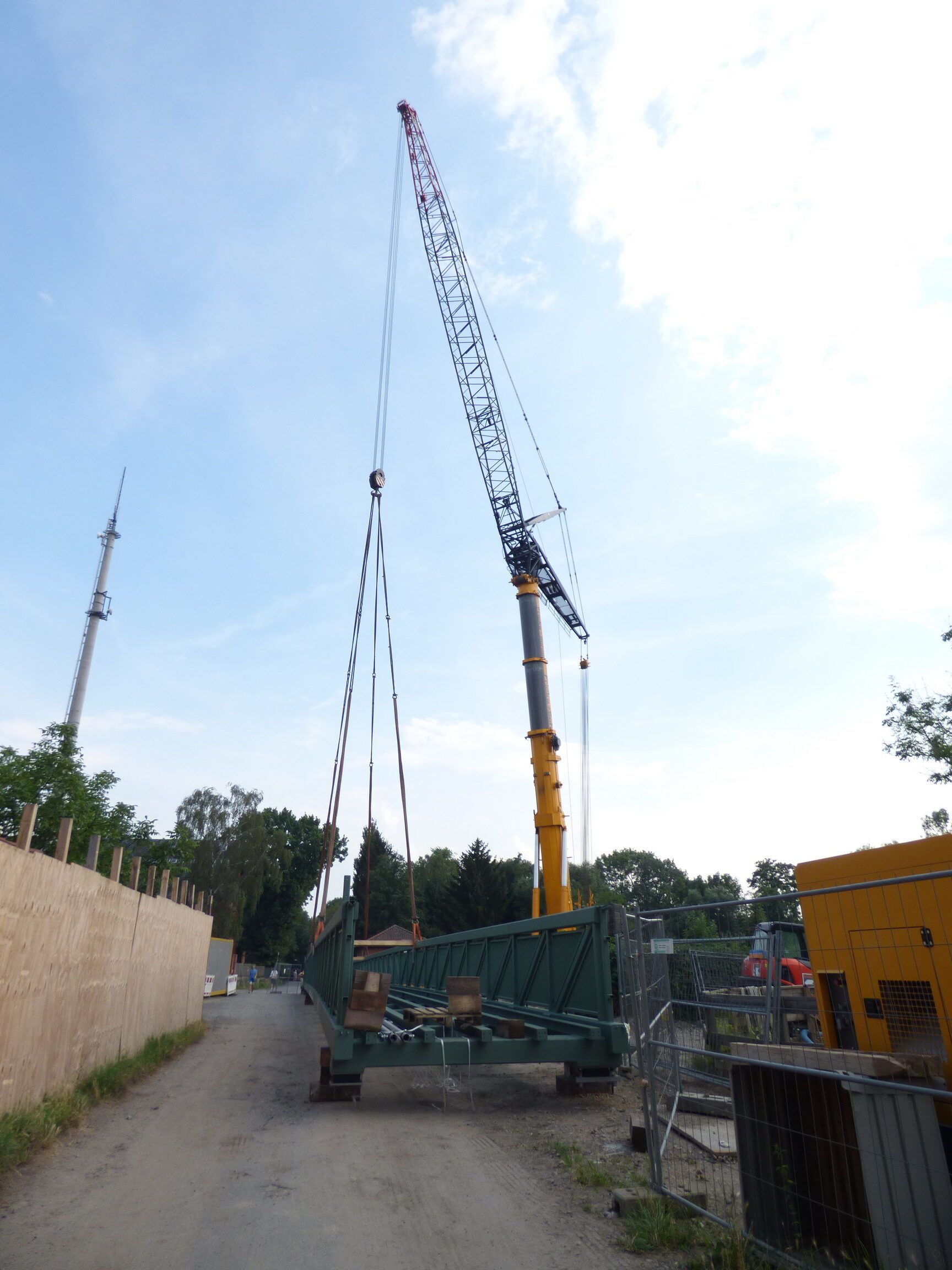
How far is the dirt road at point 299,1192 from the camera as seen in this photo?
3977 mm

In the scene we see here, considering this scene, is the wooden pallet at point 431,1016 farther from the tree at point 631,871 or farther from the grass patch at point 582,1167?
the tree at point 631,871

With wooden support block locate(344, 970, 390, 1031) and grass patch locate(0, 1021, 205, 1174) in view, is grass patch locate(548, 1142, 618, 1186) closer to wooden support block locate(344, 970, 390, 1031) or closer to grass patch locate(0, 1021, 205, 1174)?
wooden support block locate(344, 970, 390, 1031)

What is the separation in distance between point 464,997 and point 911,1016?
15.6 ft

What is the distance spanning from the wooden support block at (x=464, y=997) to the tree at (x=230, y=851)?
42037 millimetres

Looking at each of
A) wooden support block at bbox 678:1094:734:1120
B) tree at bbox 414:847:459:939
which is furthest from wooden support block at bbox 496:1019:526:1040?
tree at bbox 414:847:459:939

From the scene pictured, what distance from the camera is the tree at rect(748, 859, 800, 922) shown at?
5.43 m

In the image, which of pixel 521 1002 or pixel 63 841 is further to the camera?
pixel 521 1002

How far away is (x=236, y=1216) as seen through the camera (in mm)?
4512

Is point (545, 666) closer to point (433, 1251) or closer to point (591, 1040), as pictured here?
point (591, 1040)

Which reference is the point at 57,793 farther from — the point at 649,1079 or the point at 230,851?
the point at 649,1079

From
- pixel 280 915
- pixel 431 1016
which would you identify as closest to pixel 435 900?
pixel 280 915

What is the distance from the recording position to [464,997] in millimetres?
7871

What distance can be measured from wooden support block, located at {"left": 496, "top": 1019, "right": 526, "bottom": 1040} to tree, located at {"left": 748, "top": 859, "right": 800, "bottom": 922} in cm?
264

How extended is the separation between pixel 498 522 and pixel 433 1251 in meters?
22.4
